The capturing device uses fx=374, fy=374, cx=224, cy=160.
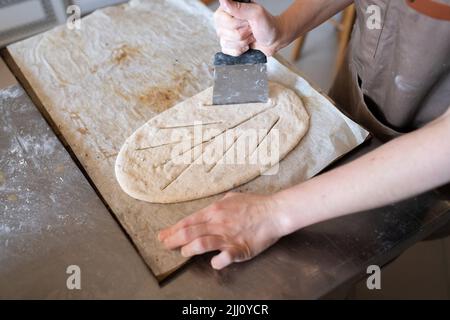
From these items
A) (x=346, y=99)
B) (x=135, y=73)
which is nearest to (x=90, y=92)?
(x=135, y=73)

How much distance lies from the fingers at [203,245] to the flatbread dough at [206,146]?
17 centimetres

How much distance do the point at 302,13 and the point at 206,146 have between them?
50cm

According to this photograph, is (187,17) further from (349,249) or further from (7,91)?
(349,249)

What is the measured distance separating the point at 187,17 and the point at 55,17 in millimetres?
510

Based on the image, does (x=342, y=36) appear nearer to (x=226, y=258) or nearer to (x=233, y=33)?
(x=233, y=33)

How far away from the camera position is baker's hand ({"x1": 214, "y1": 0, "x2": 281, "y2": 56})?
982mm

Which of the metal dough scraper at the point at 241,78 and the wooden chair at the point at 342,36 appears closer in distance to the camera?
the metal dough scraper at the point at 241,78

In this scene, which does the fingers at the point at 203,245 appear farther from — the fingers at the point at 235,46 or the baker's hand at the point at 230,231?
the fingers at the point at 235,46

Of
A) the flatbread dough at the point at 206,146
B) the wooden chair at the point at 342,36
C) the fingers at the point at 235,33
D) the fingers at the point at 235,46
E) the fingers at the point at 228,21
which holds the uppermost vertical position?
the fingers at the point at 228,21

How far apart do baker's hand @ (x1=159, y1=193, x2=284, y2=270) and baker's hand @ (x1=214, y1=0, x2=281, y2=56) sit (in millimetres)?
469

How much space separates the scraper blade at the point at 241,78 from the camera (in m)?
1.09

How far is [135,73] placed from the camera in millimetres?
1262
